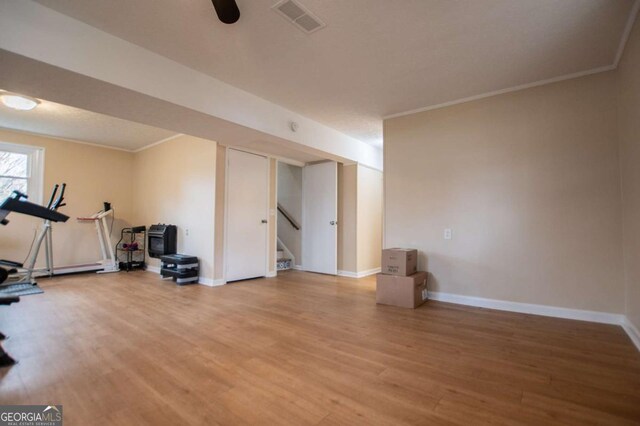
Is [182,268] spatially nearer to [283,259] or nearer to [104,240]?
[283,259]

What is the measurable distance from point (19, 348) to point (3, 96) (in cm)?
317

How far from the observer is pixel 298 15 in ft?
7.18

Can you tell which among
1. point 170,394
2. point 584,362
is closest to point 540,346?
point 584,362

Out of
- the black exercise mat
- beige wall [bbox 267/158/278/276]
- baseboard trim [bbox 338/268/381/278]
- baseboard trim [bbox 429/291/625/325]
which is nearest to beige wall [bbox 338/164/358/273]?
baseboard trim [bbox 338/268/381/278]

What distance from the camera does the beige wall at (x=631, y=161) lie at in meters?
2.27

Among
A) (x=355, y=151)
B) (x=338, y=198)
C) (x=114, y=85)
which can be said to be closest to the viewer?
(x=114, y=85)

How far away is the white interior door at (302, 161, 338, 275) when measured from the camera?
5.73 m

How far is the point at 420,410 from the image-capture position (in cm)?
152

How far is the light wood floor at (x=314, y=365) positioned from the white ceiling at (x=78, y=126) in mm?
2715

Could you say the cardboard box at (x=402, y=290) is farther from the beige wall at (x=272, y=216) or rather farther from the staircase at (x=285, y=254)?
the staircase at (x=285, y=254)

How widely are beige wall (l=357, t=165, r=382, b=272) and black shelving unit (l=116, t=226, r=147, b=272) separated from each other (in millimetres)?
4511

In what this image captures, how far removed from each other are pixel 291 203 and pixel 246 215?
168 centimetres

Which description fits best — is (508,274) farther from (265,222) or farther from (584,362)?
(265,222)

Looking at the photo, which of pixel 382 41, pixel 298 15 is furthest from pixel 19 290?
pixel 382 41
